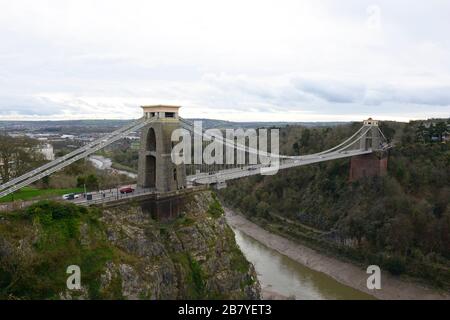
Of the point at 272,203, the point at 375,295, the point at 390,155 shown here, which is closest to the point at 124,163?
the point at 272,203

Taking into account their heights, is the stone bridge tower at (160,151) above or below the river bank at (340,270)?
above

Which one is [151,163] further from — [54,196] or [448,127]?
[448,127]

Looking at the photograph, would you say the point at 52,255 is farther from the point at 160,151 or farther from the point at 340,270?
the point at 340,270

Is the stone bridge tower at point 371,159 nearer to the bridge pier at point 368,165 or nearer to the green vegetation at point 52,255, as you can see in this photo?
the bridge pier at point 368,165

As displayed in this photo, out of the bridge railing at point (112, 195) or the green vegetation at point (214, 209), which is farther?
the green vegetation at point (214, 209)

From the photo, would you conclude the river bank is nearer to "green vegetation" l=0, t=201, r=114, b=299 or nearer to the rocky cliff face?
the rocky cliff face

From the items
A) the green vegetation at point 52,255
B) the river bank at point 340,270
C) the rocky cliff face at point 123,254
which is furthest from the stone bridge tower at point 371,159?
the green vegetation at point 52,255

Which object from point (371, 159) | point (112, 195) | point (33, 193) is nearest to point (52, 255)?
point (112, 195)
